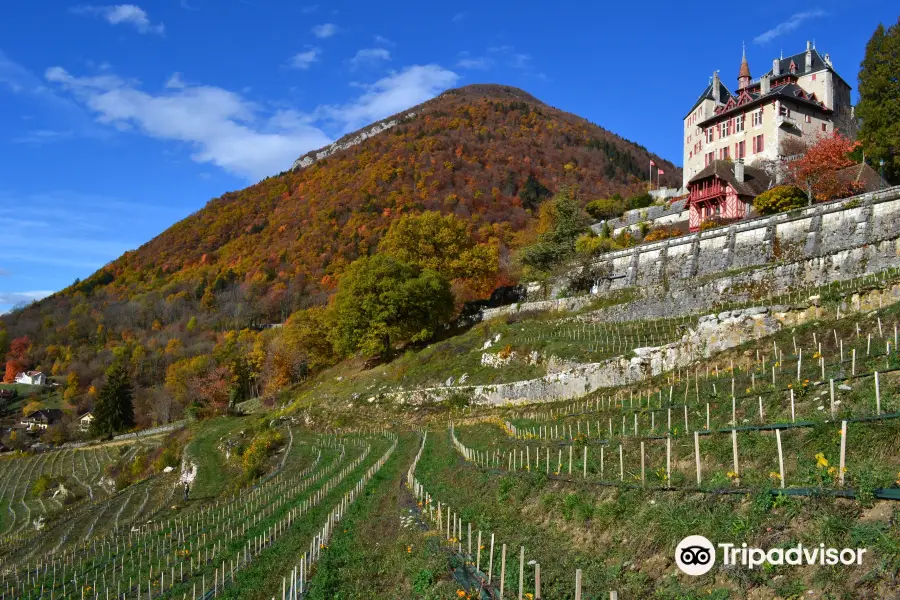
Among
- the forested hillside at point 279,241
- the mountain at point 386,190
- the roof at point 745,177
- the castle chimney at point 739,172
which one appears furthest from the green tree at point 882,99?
the mountain at point 386,190

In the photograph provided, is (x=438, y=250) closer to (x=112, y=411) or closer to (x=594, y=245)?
(x=594, y=245)

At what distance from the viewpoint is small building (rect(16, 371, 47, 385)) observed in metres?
122

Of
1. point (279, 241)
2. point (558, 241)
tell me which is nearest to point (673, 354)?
point (558, 241)

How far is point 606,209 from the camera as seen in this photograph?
72250 millimetres

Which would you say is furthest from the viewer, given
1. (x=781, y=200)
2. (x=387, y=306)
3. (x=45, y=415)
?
(x=45, y=415)

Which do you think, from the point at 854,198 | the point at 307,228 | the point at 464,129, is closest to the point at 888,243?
the point at 854,198

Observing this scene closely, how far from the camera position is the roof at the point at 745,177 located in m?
50.9

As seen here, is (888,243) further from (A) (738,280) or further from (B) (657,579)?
(B) (657,579)

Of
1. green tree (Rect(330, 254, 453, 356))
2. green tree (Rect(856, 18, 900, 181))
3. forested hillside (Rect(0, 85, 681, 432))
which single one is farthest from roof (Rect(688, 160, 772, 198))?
forested hillside (Rect(0, 85, 681, 432))

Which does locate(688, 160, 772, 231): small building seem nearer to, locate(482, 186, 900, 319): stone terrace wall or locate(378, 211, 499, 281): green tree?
locate(482, 186, 900, 319): stone terrace wall

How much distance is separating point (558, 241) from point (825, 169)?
2499 centimetres

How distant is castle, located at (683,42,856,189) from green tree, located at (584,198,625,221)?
926cm

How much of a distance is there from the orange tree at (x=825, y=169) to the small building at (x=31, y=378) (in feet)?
461

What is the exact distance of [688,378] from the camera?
2216cm
